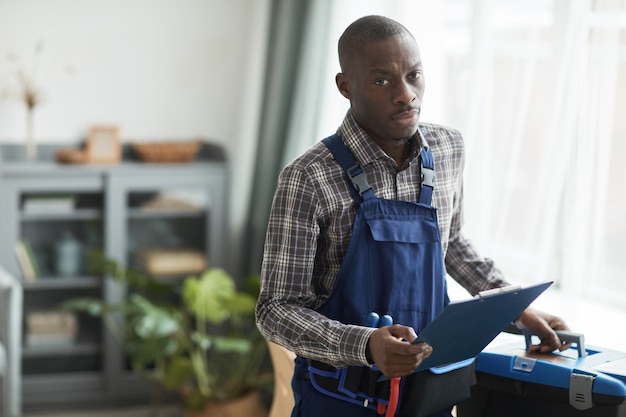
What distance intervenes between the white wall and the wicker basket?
27 cm

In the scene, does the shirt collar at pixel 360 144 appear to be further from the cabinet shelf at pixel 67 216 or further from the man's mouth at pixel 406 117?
the cabinet shelf at pixel 67 216

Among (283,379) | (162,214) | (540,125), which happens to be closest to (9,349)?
(162,214)

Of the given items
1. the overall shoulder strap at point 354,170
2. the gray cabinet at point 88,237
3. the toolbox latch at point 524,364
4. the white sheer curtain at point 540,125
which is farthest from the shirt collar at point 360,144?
the gray cabinet at point 88,237

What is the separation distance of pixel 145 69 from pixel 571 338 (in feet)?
10.7

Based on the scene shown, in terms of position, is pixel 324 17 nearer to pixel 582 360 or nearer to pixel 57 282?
pixel 57 282

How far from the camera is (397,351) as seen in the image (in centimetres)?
125

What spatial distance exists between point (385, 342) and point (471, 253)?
48 centimetres

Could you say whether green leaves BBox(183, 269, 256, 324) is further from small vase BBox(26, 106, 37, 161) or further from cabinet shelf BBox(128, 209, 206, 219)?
small vase BBox(26, 106, 37, 161)

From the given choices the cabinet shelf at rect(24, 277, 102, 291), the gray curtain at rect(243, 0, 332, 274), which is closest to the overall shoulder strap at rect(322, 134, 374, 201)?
the gray curtain at rect(243, 0, 332, 274)

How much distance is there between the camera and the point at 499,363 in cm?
153

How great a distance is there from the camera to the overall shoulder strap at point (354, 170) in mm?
1456

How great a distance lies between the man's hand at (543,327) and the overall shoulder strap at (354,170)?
0.39 m

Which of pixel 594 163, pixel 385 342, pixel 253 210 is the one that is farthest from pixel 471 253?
pixel 253 210

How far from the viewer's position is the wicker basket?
412 cm
